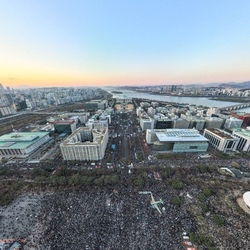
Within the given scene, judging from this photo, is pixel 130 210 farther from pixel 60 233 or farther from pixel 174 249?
pixel 60 233

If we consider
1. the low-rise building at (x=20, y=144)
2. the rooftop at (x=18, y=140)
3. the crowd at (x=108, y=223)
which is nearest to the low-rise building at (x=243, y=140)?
the crowd at (x=108, y=223)

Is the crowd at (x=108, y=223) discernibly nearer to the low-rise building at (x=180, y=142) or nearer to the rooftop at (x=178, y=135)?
the low-rise building at (x=180, y=142)

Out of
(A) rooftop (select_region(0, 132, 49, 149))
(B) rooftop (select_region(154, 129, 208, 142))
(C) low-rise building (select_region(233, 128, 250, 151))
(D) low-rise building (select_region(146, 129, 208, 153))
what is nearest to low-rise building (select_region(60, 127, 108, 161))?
(A) rooftop (select_region(0, 132, 49, 149))

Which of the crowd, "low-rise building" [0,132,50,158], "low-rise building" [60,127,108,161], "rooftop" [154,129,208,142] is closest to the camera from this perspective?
the crowd

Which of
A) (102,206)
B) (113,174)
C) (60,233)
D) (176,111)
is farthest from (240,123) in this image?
(60,233)

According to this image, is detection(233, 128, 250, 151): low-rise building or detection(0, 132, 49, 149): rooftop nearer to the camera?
detection(0, 132, 49, 149): rooftop

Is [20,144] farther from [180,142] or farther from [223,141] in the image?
[223,141]

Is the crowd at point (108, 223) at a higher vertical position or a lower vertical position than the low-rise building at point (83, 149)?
lower

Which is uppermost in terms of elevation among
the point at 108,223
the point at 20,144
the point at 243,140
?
the point at 20,144

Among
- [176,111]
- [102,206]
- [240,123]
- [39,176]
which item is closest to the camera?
[102,206]

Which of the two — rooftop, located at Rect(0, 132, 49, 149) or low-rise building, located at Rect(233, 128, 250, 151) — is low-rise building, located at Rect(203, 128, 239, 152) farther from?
rooftop, located at Rect(0, 132, 49, 149)

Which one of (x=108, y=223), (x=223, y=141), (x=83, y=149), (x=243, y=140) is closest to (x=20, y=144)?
(x=83, y=149)
